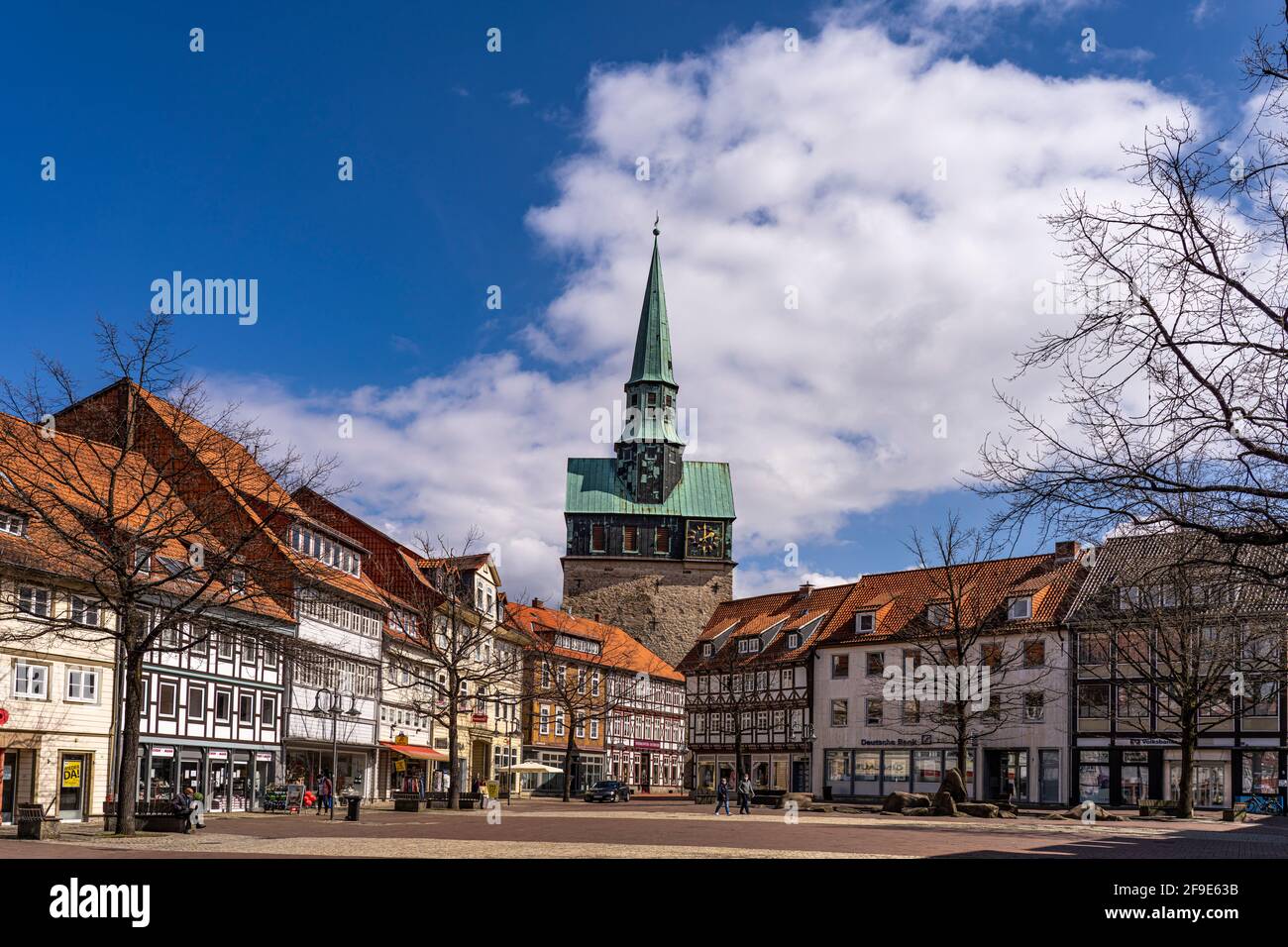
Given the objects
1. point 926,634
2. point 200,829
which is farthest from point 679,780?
point 200,829

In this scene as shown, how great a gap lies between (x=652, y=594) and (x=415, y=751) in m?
59.9

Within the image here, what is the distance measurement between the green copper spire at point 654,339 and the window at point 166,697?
84680 mm

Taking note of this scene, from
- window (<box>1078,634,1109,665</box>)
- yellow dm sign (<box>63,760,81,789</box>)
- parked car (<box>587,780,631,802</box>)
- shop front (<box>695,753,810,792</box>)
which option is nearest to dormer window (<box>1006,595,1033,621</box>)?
window (<box>1078,634,1109,665</box>)

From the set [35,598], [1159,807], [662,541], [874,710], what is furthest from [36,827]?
[662,541]

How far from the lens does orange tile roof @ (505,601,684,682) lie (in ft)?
293

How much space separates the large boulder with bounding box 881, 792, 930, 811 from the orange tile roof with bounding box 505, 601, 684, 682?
112 ft

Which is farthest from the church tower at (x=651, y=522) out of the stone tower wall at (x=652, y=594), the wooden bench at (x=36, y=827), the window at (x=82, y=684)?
the wooden bench at (x=36, y=827)

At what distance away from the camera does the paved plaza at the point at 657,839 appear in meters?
23.8

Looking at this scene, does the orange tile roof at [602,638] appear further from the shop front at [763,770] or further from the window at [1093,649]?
the window at [1093,649]
